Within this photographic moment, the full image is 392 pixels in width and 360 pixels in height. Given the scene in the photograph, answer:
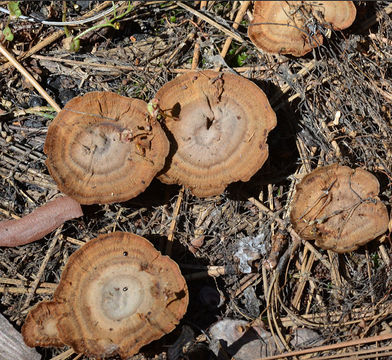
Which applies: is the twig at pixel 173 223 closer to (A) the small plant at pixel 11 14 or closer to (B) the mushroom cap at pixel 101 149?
(B) the mushroom cap at pixel 101 149

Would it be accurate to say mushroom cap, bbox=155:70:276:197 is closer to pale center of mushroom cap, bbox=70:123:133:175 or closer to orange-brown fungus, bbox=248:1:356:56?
pale center of mushroom cap, bbox=70:123:133:175

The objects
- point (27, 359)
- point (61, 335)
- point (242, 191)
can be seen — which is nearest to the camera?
point (61, 335)

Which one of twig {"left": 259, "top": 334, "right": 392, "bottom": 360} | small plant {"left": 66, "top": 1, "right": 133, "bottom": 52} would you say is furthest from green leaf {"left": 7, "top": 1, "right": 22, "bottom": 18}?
twig {"left": 259, "top": 334, "right": 392, "bottom": 360}

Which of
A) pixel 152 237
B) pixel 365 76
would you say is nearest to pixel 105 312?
pixel 152 237

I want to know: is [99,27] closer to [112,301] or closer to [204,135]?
[204,135]

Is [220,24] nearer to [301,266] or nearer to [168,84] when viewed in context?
[168,84]

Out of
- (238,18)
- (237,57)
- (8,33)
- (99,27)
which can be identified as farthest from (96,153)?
(238,18)
